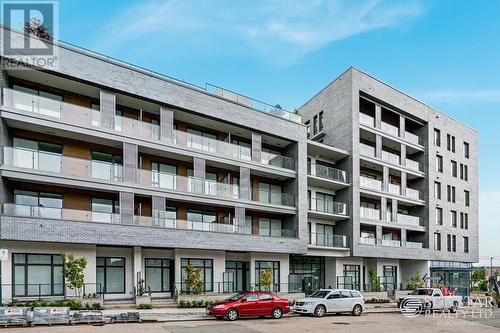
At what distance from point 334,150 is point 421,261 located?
16446 millimetres

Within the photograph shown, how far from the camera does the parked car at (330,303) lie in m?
25.5

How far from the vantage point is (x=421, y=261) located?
151ft

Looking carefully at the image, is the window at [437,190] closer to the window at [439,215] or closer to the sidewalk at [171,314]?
the window at [439,215]

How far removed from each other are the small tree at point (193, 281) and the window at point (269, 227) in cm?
728

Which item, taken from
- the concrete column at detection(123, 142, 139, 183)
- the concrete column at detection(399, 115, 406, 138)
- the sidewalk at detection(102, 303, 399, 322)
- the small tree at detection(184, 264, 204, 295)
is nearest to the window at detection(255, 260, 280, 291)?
the small tree at detection(184, 264, 204, 295)

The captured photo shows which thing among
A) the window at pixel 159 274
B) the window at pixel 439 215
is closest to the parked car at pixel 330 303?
the window at pixel 159 274

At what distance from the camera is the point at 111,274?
90.2ft

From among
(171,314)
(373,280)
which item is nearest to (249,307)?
(171,314)

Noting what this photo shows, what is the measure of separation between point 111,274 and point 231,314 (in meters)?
8.63

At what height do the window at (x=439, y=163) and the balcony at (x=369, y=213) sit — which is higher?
the window at (x=439, y=163)

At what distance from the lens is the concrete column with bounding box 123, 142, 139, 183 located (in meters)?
27.2

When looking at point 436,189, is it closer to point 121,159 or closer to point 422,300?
point 422,300

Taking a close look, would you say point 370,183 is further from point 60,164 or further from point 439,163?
point 60,164

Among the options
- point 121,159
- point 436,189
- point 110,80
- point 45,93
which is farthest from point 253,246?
point 436,189
